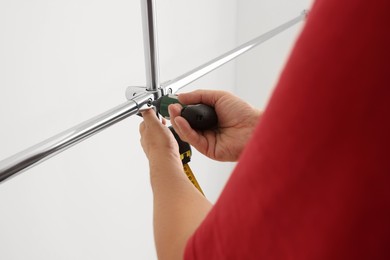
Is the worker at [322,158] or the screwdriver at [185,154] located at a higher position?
the screwdriver at [185,154]

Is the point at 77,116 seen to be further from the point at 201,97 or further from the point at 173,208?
the point at 173,208

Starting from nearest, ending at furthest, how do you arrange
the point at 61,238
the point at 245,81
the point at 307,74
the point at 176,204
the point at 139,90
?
1. the point at 307,74
2. the point at 176,204
3. the point at 139,90
4. the point at 61,238
5. the point at 245,81

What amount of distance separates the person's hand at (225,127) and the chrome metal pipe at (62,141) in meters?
0.09

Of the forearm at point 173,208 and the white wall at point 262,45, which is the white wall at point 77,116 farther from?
the white wall at point 262,45

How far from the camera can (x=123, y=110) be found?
1.47ft

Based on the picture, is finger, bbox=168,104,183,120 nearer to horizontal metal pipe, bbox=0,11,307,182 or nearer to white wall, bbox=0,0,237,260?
horizontal metal pipe, bbox=0,11,307,182

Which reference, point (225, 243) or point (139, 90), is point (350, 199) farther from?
point (139, 90)

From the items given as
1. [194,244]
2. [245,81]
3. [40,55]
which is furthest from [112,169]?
[245,81]

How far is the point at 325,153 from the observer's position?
0.54ft

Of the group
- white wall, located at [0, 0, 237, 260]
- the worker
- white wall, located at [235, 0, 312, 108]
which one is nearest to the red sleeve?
the worker

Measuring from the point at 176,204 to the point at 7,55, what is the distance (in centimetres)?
35

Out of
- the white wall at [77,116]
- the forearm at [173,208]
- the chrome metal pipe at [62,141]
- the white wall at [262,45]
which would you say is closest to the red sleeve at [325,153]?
the forearm at [173,208]

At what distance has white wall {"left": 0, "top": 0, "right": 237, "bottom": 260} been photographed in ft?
1.82

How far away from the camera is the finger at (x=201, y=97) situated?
1.66 feet
